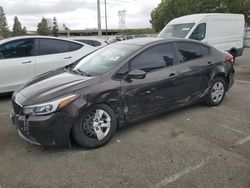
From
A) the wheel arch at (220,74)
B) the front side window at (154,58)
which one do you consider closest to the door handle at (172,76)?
the front side window at (154,58)

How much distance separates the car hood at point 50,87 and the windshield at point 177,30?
275 inches

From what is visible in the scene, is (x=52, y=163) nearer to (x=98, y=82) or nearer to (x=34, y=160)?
(x=34, y=160)

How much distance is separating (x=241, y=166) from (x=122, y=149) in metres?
1.51

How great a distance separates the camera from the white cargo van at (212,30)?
1060 centimetres

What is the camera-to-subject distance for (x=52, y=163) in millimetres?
3357

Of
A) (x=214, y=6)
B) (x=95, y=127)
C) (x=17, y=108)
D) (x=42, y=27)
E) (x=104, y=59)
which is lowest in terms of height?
(x=95, y=127)

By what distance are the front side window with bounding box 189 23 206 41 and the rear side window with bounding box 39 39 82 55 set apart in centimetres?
514

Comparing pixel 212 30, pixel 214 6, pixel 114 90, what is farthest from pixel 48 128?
pixel 214 6

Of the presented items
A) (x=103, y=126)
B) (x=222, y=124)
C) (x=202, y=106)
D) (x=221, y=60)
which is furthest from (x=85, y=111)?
(x=221, y=60)

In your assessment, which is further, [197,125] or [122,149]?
[197,125]

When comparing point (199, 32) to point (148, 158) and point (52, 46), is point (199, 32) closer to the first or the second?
point (52, 46)

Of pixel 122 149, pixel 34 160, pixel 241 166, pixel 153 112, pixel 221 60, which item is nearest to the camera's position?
pixel 241 166

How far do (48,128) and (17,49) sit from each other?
3.67 m

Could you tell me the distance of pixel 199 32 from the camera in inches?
418
